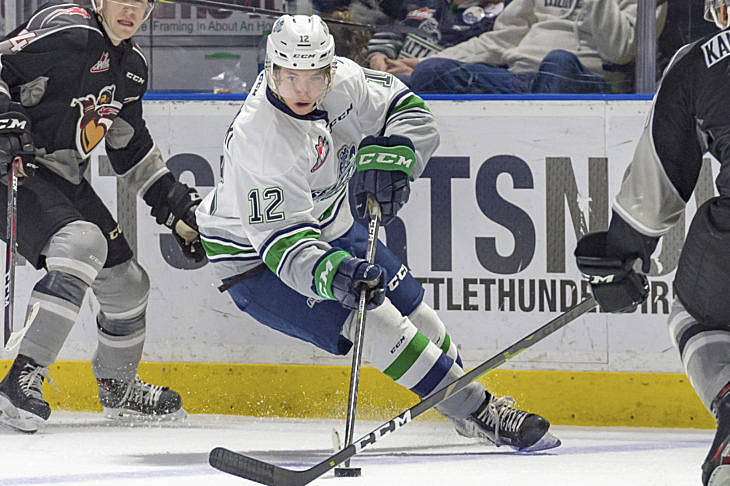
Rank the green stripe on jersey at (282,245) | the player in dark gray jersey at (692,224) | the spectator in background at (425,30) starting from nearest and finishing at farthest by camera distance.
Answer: the player in dark gray jersey at (692,224) → the green stripe on jersey at (282,245) → the spectator in background at (425,30)

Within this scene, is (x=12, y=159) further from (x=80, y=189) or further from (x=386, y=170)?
(x=386, y=170)

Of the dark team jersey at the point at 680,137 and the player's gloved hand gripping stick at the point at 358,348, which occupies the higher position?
the dark team jersey at the point at 680,137

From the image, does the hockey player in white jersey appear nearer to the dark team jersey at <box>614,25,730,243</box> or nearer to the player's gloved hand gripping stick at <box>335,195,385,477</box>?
the player's gloved hand gripping stick at <box>335,195,385,477</box>

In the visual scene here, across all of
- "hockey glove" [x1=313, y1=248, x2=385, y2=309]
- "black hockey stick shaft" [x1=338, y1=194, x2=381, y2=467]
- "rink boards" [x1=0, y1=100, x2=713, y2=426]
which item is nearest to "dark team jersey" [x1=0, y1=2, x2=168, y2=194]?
"rink boards" [x1=0, y1=100, x2=713, y2=426]

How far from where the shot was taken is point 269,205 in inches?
106

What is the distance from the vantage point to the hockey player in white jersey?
269 cm

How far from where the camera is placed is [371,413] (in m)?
3.67

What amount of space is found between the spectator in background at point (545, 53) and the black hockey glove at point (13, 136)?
1.36 meters

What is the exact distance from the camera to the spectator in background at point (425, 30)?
13.3 ft

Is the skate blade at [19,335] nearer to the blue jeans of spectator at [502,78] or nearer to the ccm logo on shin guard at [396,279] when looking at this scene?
the ccm logo on shin guard at [396,279]

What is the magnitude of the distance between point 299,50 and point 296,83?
79 millimetres

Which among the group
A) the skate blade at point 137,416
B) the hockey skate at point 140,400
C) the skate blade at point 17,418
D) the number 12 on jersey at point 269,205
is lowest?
the skate blade at point 137,416

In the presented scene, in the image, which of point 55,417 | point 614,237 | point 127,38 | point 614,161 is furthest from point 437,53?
point 614,237

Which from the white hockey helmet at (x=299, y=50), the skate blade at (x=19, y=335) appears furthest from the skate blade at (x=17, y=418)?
the white hockey helmet at (x=299, y=50)
